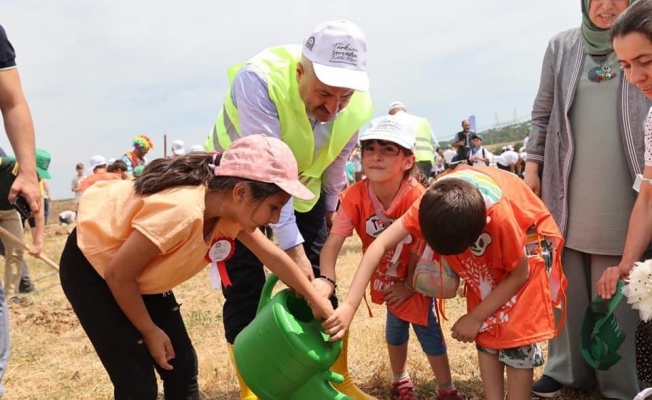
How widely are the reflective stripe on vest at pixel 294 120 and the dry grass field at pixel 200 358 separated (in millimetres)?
1041

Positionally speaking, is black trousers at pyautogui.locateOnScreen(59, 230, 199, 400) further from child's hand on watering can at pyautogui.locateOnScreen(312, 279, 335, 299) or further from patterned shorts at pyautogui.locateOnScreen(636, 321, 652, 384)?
patterned shorts at pyautogui.locateOnScreen(636, 321, 652, 384)

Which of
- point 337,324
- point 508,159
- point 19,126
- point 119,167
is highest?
point 19,126

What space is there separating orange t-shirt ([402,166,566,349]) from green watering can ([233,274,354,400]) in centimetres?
54

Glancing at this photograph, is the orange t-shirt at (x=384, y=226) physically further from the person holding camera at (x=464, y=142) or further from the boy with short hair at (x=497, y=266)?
the person holding camera at (x=464, y=142)

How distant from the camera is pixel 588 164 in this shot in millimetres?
2680

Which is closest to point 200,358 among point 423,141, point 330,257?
point 330,257

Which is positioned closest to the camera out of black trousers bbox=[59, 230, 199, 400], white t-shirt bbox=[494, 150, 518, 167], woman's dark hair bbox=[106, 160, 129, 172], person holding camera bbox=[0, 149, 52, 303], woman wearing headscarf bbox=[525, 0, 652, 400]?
black trousers bbox=[59, 230, 199, 400]

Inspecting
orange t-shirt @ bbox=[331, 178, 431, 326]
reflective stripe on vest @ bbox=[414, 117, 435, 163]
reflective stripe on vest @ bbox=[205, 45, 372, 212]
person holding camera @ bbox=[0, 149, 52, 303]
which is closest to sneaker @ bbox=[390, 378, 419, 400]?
orange t-shirt @ bbox=[331, 178, 431, 326]

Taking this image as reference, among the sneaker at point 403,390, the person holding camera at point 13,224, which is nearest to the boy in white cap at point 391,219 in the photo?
the sneaker at point 403,390

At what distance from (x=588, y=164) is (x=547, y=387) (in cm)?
99

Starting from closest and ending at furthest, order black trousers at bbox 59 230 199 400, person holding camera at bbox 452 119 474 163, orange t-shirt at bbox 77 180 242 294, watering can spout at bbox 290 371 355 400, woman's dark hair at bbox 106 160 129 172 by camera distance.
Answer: orange t-shirt at bbox 77 180 242 294
black trousers at bbox 59 230 199 400
watering can spout at bbox 290 371 355 400
woman's dark hair at bbox 106 160 129 172
person holding camera at bbox 452 119 474 163

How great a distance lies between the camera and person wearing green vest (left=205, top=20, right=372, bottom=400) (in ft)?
7.41

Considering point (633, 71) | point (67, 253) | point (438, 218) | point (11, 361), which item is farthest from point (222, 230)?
point (11, 361)

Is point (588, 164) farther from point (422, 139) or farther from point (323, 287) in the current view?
point (323, 287)
